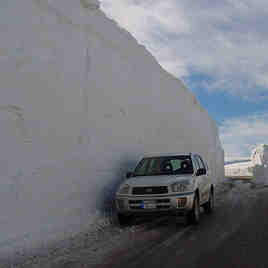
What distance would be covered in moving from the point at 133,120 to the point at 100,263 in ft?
26.3

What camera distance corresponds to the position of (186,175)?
27.9ft

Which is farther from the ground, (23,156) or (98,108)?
(98,108)

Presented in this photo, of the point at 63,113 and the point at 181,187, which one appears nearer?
the point at 181,187

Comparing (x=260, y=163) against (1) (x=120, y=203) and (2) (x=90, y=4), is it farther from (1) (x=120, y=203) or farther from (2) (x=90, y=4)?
(1) (x=120, y=203)

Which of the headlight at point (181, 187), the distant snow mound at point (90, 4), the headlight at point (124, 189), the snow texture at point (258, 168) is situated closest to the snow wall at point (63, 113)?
the distant snow mound at point (90, 4)

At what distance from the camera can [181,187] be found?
7.90 meters

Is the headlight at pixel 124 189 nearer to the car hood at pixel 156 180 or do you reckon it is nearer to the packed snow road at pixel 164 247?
the car hood at pixel 156 180

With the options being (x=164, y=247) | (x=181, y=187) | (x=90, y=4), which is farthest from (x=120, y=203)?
(x=90, y=4)

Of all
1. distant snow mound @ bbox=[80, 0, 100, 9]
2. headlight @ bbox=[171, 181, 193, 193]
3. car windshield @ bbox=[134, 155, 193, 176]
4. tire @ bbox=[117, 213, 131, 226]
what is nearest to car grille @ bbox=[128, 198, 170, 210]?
headlight @ bbox=[171, 181, 193, 193]

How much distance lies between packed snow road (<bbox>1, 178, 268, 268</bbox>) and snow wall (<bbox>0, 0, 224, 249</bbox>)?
2.74 ft

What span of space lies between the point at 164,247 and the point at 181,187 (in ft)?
7.36

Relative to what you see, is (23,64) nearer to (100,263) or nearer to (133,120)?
(100,263)

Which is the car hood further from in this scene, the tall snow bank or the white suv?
the tall snow bank

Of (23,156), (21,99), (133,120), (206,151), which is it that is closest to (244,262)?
(23,156)
